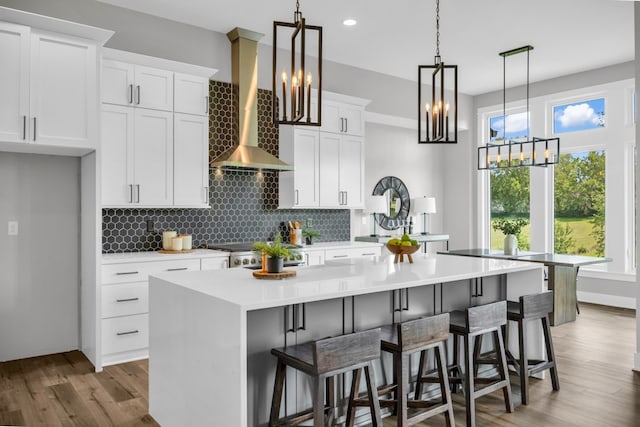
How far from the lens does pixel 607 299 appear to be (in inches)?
250

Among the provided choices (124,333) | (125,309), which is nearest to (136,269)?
(125,309)

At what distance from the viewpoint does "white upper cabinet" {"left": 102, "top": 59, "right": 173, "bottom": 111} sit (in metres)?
4.02

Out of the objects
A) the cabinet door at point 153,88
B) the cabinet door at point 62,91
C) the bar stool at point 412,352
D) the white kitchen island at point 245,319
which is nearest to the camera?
the white kitchen island at point 245,319

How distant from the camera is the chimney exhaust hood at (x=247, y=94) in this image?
16.3 feet

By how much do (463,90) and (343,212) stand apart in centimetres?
303

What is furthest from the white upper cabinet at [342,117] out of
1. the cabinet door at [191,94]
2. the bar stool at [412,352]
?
the bar stool at [412,352]

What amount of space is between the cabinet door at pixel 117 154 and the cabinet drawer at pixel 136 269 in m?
0.57

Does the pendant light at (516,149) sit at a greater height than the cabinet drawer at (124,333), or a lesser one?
greater

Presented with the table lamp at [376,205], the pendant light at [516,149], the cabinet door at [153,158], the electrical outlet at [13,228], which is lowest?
the electrical outlet at [13,228]

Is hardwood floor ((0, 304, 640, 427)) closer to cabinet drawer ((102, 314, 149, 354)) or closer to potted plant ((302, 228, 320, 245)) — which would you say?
cabinet drawer ((102, 314, 149, 354))

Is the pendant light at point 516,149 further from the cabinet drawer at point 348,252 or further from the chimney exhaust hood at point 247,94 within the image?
the chimney exhaust hood at point 247,94

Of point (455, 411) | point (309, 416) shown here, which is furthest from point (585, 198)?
point (309, 416)

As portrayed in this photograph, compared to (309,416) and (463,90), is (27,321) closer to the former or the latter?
(309,416)

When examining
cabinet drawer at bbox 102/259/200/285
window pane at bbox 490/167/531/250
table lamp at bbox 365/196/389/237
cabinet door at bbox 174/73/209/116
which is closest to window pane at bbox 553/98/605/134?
window pane at bbox 490/167/531/250
